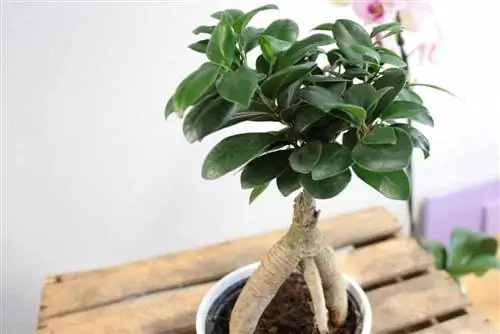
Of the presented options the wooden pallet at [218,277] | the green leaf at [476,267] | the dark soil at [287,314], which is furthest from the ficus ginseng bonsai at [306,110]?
the green leaf at [476,267]

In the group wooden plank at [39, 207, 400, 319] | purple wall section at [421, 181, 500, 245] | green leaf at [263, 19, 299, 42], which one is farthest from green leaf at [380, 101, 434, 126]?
purple wall section at [421, 181, 500, 245]

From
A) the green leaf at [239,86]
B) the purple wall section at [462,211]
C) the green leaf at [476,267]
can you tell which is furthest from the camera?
the purple wall section at [462,211]

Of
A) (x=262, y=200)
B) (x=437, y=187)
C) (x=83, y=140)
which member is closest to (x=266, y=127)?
(x=262, y=200)

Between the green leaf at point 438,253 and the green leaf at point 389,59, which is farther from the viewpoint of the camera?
the green leaf at point 438,253

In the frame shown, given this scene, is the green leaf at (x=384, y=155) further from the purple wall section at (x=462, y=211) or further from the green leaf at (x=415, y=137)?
the purple wall section at (x=462, y=211)

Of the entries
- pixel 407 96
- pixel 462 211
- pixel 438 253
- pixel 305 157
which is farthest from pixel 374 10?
pixel 462 211

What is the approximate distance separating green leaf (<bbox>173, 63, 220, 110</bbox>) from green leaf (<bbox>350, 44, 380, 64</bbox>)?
0.13 metres

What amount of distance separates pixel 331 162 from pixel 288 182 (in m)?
0.05

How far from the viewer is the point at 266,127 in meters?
1.04

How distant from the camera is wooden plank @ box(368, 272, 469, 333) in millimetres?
767

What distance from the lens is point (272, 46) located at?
1.76 feet

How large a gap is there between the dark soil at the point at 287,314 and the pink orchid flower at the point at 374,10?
309mm

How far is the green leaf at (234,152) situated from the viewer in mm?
545

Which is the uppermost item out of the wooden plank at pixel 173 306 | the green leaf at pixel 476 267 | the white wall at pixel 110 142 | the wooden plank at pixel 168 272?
the white wall at pixel 110 142
